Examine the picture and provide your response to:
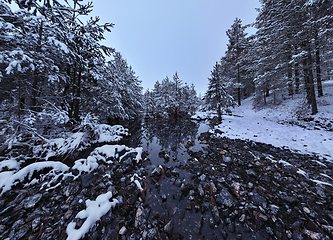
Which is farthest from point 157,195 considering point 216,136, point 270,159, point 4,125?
point 216,136

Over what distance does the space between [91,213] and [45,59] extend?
669 centimetres

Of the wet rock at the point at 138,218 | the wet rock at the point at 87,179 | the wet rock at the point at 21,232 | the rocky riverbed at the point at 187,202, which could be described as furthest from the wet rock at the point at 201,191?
the wet rock at the point at 21,232

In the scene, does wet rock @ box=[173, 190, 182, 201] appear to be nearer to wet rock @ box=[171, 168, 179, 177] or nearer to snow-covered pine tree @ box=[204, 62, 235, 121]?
wet rock @ box=[171, 168, 179, 177]

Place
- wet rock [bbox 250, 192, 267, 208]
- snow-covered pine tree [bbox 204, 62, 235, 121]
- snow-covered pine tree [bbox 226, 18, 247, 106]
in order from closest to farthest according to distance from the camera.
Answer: wet rock [bbox 250, 192, 267, 208], snow-covered pine tree [bbox 204, 62, 235, 121], snow-covered pine tree [bbox 226, 18, 247, 106]

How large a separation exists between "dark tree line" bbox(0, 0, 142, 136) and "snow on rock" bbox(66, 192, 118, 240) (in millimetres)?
4145

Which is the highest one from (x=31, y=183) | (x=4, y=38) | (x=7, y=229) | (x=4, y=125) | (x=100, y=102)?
(x=4, y=38)

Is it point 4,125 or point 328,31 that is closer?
point 4,125

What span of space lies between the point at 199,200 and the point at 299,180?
3622 mm

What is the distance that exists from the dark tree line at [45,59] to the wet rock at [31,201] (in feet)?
10.0

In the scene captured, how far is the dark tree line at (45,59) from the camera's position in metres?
4.28

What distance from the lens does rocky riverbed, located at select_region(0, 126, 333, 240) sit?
7.96ft

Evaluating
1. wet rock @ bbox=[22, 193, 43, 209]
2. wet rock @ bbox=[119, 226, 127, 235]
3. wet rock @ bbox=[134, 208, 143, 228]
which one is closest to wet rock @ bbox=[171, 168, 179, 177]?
wet rock @ bbox=[134, 208, 143, 228]

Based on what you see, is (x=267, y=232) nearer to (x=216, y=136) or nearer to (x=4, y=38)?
(x=216, y=136)

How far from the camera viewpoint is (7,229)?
2.30m
